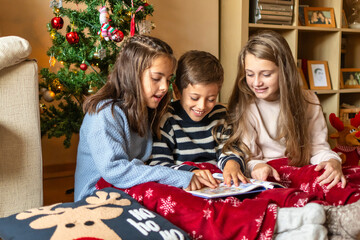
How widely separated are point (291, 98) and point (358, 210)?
2.21ft

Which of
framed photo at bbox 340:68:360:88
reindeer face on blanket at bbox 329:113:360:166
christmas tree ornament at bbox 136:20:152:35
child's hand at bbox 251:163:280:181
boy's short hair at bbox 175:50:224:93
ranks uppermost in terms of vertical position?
christmas tree ornament at bbox 136:20:152:35

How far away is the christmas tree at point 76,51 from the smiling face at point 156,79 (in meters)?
0.50

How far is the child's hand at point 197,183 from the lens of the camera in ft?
3.99

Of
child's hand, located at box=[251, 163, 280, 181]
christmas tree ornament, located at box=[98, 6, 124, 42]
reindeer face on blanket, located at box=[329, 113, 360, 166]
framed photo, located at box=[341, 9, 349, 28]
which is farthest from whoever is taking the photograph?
framed photo, located at box=[341, 9, 349, 28]

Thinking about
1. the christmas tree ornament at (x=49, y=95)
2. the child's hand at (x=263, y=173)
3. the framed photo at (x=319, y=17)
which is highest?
the framed photo at (x=319, y=17)

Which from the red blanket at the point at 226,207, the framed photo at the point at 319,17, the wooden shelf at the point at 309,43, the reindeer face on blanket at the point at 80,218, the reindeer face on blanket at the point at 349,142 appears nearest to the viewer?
the reindeer face on blanket at the point at 80,218

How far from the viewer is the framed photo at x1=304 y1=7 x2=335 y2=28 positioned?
2877mm

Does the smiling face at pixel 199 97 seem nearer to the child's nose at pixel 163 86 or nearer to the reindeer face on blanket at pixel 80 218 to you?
the child's nose at pixel 163 86

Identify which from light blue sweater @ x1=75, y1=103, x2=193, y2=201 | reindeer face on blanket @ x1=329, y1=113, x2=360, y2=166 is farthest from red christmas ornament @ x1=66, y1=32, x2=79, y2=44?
reindeer face on blanket @ x1=329, y1=113, x2=360, y2=166

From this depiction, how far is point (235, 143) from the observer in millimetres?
1578

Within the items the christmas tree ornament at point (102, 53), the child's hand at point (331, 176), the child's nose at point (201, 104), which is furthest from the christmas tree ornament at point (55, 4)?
the child's hand at point (331, 176)

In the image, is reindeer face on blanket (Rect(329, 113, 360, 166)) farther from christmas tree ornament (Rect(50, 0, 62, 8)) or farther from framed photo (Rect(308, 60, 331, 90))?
A: christmas tree ornament (Rect(50, 0, 62, 8))

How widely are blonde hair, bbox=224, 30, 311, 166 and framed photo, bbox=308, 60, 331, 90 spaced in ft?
4.68

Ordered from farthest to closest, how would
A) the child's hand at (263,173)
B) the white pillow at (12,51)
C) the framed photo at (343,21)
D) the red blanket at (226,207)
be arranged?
the framed photo at (343,21), the child's hand at (263,173), the white pillow at (12,51), the red blanket at (226,207)
